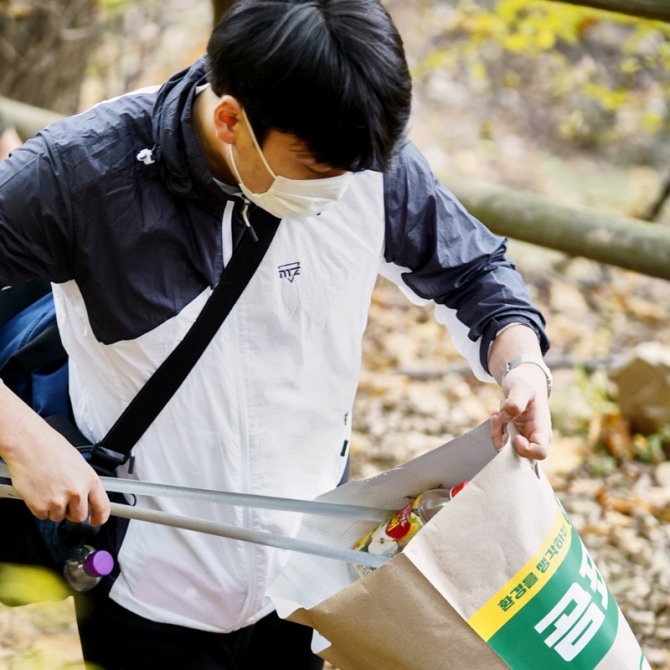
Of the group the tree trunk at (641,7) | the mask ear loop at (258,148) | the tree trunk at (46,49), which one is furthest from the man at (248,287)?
the tree trunk at (46,49)

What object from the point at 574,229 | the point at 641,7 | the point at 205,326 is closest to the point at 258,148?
the point at 205,326

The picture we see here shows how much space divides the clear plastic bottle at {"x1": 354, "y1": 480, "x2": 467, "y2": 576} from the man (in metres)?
0.18

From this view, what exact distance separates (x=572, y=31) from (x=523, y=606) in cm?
411

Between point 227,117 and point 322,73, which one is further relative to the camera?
point 227,117

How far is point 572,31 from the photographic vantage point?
4.95 meters

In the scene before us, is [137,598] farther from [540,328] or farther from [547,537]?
[540,328]

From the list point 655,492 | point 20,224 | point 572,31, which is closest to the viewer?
point 20,224

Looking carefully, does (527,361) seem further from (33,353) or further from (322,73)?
(33,353)

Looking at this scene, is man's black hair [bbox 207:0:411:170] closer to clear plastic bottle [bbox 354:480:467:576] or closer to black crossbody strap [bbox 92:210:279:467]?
black crossbody strap [bbox 92:210:279:467]

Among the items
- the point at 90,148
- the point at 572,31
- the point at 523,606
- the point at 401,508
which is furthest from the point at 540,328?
the point at 572,31

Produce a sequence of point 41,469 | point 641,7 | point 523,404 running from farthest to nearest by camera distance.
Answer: point 641,7 < point 523,404 < point 41,469

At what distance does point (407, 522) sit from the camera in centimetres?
161

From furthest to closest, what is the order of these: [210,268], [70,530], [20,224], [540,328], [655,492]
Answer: [655,492], [540,328], [70,530], [210,268], [20,224]

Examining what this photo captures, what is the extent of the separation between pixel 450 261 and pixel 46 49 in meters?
3.80
